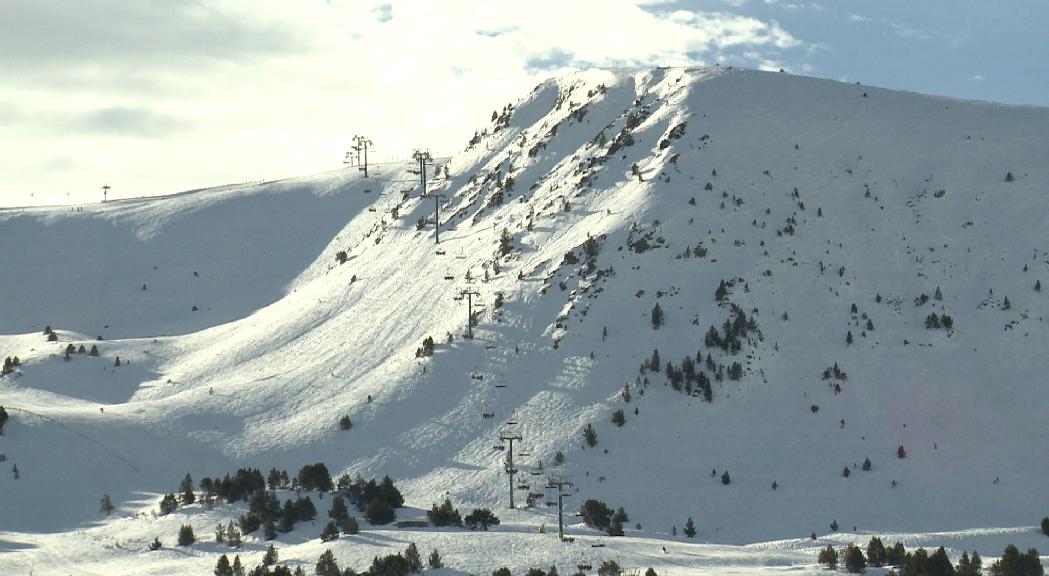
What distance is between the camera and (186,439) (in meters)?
65.1

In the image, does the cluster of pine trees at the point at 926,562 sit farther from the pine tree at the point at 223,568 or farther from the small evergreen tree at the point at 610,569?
the pine tree at the point at 223,568

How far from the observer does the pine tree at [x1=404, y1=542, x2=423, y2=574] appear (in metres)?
41.1

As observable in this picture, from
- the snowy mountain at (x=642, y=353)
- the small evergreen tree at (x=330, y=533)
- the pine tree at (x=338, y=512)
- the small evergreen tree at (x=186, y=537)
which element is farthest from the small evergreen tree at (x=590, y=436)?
the small evergreen tree at (x=186, y=537)

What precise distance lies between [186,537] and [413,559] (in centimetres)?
1247

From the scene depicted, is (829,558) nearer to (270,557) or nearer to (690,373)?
(270,557)

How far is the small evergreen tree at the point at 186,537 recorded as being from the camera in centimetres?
4797

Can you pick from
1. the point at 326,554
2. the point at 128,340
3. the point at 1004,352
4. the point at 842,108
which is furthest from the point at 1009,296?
the point at 128,340

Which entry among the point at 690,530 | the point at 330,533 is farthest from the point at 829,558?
the point at 330,533

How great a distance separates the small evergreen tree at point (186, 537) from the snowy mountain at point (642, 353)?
1.84m

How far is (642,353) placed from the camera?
221 feet

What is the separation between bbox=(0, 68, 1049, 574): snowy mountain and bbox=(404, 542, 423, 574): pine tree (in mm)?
1685

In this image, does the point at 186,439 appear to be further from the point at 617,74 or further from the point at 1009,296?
the point at 617,74

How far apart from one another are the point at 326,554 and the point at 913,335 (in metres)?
41.4

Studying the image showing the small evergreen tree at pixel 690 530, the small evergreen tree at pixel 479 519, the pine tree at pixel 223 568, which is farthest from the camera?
the small evergreen tree at pixel 690 530
